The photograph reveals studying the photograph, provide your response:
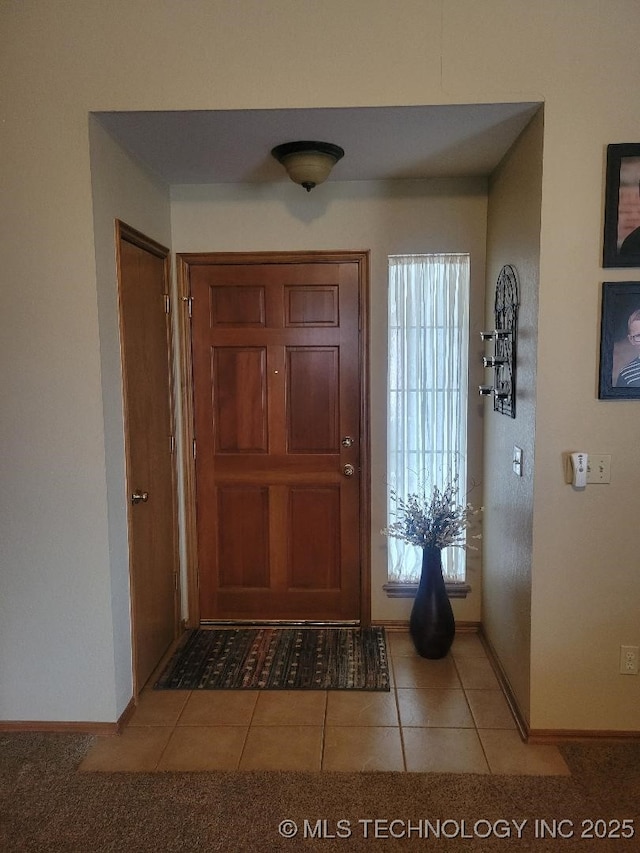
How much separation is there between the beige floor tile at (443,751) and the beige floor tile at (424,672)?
1.13 feet

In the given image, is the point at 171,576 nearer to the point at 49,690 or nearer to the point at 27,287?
the point at 49,690

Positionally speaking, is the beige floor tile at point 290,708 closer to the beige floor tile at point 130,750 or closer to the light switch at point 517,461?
the beige floor tile at point 130,750

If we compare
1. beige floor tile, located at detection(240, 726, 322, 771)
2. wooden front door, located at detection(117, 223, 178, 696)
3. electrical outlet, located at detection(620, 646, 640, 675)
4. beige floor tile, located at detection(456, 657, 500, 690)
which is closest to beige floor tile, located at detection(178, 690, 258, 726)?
beige floor tile, located at detection(240, 726, 322, 771)

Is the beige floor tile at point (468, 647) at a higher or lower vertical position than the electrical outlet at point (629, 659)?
lower

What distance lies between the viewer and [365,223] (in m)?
2.98

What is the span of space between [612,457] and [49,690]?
234cm

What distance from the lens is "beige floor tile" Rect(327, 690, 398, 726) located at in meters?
2.41

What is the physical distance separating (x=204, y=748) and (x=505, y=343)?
80.1 inches

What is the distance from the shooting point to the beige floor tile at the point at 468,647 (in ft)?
9.66

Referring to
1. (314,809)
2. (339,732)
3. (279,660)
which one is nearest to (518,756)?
(339,732)

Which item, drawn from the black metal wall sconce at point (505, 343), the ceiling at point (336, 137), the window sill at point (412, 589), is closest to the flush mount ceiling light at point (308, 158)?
the ceiling at point (336, 137)

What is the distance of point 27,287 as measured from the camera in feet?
7.15

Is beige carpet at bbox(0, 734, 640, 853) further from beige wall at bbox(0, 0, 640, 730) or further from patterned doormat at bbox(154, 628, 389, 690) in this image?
patterned doormat at bbox(154, 628, 389, 690)

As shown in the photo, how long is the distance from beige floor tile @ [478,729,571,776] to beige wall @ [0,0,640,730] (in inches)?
4.5
